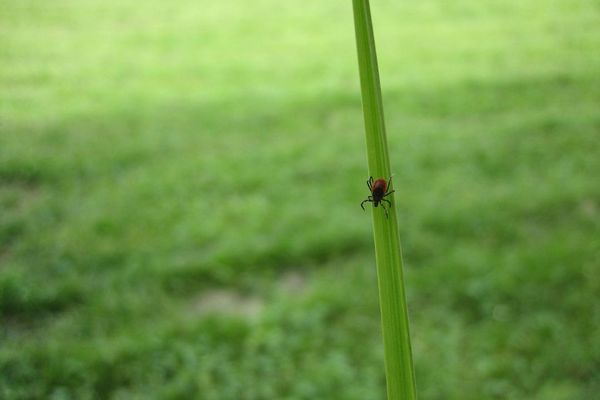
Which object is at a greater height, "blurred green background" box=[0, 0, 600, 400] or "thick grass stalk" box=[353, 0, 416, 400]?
"blurred green background" box=[0, 0, 600, 400]

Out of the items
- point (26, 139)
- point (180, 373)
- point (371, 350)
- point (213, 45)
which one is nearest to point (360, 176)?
point (371, 350)

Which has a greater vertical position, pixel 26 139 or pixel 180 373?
pixel 26 139

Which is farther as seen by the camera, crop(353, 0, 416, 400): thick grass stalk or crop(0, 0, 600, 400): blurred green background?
crop(0, 0, 600, 400): blurred green background

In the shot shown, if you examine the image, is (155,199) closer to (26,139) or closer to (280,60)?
(26,139)

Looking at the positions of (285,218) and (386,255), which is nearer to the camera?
(386,255)

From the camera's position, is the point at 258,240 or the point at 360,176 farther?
the point at 360,176
